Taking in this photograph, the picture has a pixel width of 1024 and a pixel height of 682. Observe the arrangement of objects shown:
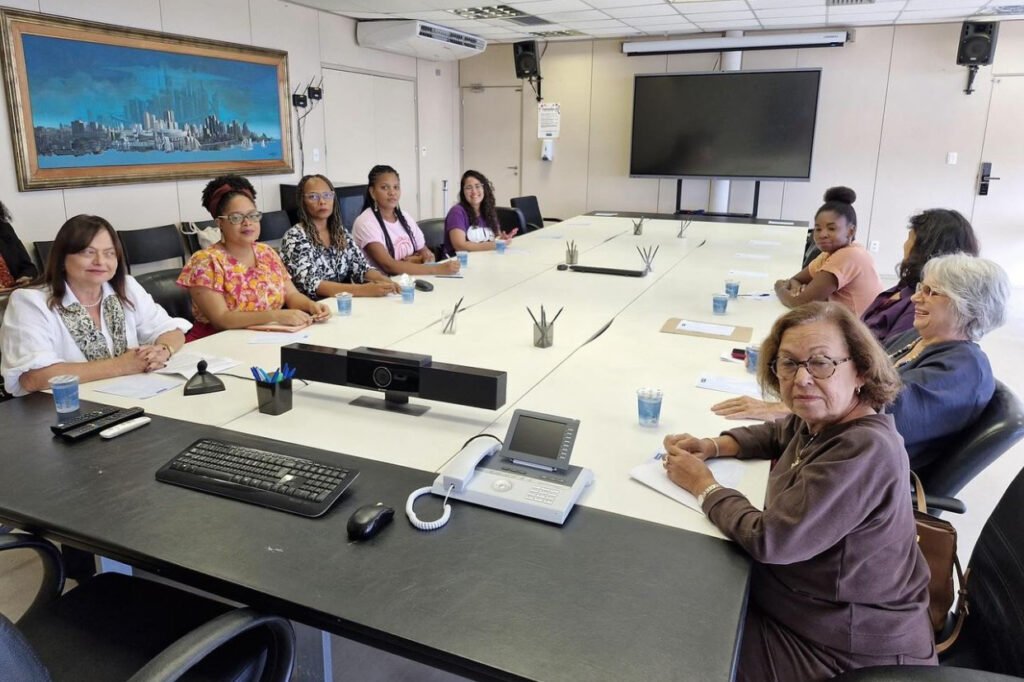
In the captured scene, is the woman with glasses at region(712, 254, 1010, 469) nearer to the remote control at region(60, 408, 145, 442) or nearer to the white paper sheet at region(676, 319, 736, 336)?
the white paper sheet at region(676, 319, 736, 336)

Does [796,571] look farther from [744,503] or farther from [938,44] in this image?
[938,44]

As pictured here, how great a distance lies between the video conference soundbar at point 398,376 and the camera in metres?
1.87

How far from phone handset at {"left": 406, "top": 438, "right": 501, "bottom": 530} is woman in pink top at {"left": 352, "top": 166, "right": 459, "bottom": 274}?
2.58 metres

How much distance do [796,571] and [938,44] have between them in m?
7.95

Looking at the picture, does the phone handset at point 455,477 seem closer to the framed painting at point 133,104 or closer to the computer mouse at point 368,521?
the computer mouse at point 368,521

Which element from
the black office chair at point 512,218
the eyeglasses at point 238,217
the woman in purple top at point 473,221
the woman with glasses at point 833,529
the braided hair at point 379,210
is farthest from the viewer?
the black office chair at point 512,218

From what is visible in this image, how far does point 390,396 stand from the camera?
2020 mm

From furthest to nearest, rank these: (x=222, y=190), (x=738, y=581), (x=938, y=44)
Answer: (x=938, y=44) → (x=222, y=190) → (x=738, y=581)

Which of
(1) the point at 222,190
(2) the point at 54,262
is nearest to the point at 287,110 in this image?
(1) the point at 222,190

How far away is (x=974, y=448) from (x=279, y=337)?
2.28 meters

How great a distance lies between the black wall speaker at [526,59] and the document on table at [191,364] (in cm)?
718

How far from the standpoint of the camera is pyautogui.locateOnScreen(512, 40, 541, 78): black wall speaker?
27.9 feet

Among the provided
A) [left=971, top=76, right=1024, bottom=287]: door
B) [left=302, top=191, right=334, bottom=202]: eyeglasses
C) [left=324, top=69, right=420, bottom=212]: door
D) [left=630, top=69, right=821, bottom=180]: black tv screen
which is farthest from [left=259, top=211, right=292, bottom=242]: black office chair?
[left=971, top=76, right=1024, bottom=287]: door

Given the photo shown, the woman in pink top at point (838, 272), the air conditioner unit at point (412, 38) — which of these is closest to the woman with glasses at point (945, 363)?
the woman in pink top at point (838, 272)
